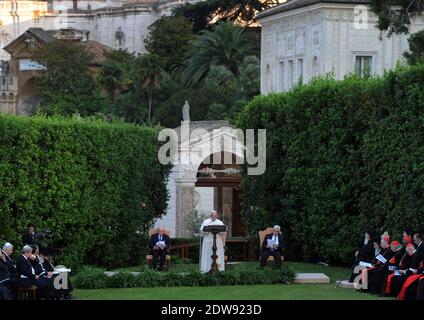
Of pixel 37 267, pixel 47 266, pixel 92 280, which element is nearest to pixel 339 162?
pixel 92 280

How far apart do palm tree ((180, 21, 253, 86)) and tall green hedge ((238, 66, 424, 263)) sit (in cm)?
4841

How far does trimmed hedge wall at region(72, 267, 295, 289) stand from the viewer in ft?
107

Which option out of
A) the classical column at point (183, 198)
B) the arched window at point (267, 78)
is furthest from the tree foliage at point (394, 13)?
the arched window at point (267, 78)

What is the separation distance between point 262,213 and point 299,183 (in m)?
2.27

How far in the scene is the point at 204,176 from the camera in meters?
53.2

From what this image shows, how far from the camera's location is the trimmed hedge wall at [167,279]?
3247 cm

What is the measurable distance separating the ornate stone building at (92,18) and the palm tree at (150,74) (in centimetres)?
3059

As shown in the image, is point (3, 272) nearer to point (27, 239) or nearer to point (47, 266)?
point (47, 266)

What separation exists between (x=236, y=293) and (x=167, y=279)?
2.58m

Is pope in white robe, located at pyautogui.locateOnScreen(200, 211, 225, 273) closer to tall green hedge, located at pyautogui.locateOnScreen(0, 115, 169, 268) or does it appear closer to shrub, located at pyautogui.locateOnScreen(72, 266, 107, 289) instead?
tall green hedge, located at pyautogui.locateOnScreen(0, 115, 169, 268)

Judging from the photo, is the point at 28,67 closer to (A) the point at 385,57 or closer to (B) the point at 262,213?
(A) the point at 385,57

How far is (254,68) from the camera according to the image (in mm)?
87000
